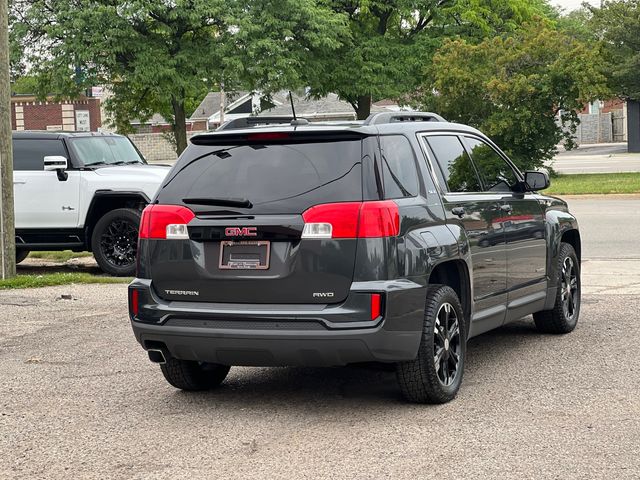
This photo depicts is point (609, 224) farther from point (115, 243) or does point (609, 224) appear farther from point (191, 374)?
point (191, 374)

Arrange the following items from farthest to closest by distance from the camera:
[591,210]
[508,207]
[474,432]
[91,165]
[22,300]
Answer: [591,210], [91,165], [22,300], [508,207], [474,432]

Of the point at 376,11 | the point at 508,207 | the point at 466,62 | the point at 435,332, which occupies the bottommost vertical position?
the point at 435,332

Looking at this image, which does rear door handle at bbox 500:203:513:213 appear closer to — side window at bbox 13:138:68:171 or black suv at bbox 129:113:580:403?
black suv at bbox 129:113:580:403

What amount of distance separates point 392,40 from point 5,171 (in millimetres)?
31278

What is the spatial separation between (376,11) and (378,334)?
3856 cm

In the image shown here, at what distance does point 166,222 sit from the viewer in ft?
21.9

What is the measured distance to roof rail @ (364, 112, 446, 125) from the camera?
22.4 feet

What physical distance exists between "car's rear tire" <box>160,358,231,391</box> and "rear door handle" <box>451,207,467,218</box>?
1858 millimetres

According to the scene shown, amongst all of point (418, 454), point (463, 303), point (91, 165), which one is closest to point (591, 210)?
point (91, 165)

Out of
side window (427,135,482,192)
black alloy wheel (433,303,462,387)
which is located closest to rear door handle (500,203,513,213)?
side window (427,135,482,192)

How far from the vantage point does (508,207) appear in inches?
321

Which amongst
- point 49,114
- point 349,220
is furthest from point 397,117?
point 49,114

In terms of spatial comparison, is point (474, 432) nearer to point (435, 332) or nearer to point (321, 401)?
point (435, 332)

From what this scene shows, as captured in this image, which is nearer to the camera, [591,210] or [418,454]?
[418,454]
